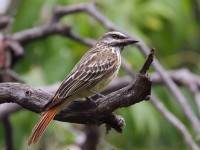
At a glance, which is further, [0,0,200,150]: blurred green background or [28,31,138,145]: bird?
[0,0,200,150]: blurred green background

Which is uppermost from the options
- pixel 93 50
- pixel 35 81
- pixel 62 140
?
pixel 93 50

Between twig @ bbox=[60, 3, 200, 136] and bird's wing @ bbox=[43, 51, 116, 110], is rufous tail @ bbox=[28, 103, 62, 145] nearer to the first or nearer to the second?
bird's wing @ bbox=[43, 51, 116, 110]

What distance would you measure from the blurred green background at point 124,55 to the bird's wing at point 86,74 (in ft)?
6.79

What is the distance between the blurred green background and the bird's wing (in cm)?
207

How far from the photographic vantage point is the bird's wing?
18.6ft

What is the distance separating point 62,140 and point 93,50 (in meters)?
2.24

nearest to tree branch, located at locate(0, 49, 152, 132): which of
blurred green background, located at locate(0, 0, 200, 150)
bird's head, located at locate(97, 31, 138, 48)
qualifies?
bird's head, located at locate(97, 31, 138, 48)

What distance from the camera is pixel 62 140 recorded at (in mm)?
8469

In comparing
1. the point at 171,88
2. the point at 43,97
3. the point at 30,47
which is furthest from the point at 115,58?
the point at 30,47

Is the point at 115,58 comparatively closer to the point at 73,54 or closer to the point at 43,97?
the point at 43,97

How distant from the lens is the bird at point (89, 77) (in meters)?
5.41

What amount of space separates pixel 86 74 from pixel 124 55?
278 cm

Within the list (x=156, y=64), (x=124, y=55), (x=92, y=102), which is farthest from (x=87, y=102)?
(x=124, y=55)

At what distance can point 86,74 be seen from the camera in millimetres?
5973
